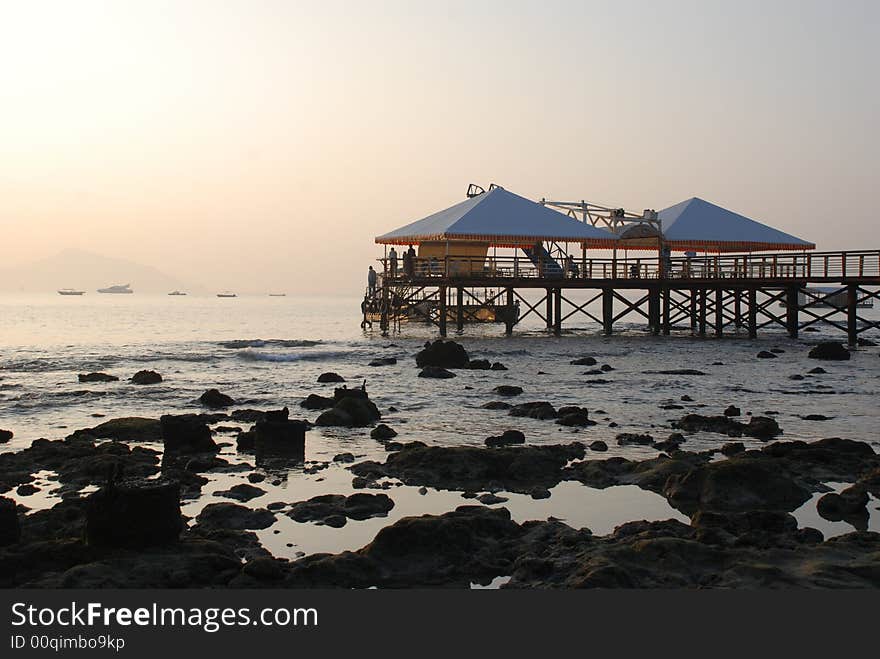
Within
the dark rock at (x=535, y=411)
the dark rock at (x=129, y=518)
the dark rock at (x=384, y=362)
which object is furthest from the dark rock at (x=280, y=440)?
the dark rock at (x=384, y=362)

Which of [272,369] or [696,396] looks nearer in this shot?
[696,396]

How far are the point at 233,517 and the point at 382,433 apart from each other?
5.58m

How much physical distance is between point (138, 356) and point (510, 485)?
29114 millimetres

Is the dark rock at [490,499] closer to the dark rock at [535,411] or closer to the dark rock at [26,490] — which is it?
the dark rock at [26,490]

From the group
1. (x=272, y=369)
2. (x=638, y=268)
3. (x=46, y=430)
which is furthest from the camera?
(x=638, y=268)

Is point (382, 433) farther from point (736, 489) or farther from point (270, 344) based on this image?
point (270, 344)

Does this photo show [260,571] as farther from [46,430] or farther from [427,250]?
[427,250]

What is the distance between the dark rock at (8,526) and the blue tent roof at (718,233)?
38.0 m

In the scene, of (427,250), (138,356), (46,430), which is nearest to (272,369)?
→ (138,356)

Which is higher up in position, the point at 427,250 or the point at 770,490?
the point at 427,250

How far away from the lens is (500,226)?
3862cm

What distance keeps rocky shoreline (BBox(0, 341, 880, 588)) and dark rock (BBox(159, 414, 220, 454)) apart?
0.8 inches

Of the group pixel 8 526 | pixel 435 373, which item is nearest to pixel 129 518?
pixel 8 526

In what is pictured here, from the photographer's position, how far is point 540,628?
5.55 m
